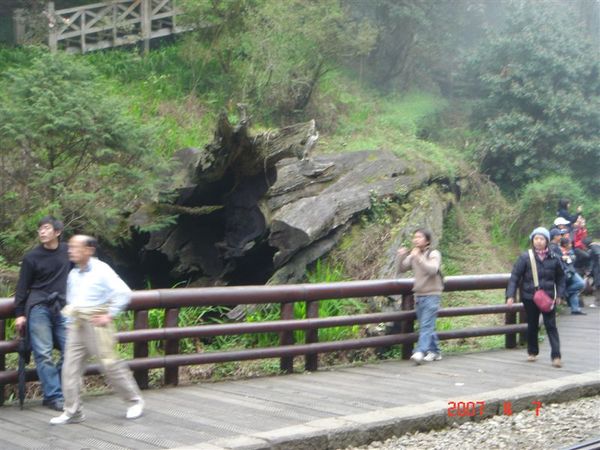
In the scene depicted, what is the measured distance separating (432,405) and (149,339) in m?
2.96

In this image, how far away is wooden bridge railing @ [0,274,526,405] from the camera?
9.34 meters

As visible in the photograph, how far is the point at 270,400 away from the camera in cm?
903

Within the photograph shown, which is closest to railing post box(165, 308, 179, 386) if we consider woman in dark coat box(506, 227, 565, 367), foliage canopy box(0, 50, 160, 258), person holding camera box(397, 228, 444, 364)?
person holding camera box(397, 228, 444, 364)

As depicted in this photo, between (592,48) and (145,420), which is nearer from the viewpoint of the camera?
(145,420)

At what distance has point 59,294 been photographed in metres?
8.46

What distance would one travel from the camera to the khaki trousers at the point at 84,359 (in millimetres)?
7797

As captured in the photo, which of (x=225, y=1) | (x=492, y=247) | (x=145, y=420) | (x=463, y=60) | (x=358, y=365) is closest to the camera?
(x=145, y=420)

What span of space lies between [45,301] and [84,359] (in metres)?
0.77

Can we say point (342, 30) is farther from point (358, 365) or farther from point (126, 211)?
point (358, 365)

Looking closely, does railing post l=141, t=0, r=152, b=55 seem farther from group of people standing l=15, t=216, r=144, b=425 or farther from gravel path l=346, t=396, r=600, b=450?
gravel path l=346, t=396, r=600, b=450

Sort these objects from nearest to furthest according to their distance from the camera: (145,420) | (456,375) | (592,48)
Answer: (145,420), (456,375), (592,48)

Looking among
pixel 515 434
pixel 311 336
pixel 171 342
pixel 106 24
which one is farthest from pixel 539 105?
pixel 515 434

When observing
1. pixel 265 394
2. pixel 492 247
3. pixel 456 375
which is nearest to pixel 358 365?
pixel 456 375

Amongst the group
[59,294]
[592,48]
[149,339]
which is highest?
[592,48]
